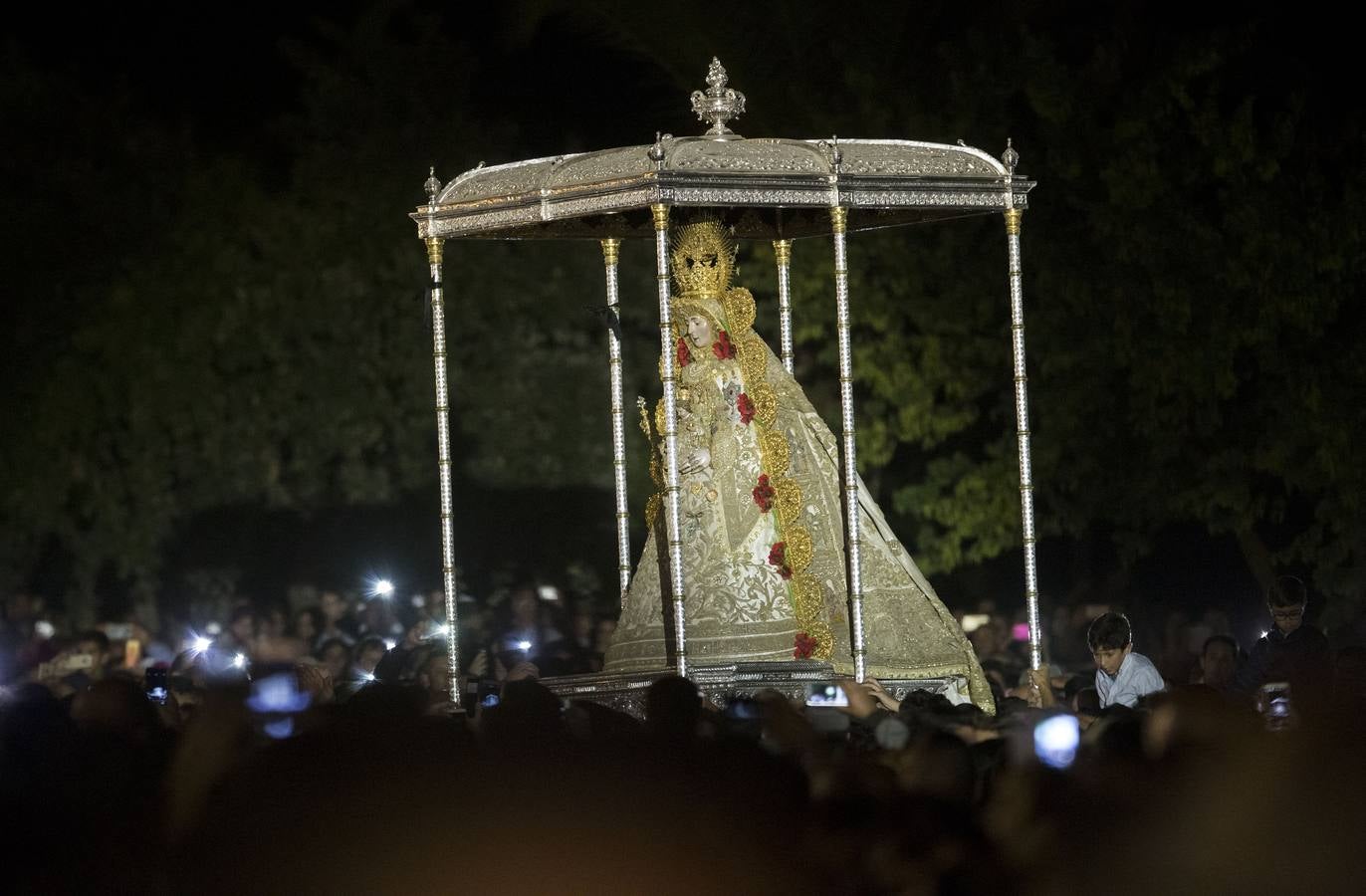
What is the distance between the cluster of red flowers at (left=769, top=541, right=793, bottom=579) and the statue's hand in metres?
0.61

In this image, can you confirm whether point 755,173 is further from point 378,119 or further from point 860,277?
point 378,119

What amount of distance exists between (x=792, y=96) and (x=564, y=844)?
16339 millimetres

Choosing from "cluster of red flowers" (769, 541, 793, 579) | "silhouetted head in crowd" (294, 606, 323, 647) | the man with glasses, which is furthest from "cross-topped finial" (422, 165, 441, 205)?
"silhouetted head in crowd" (294, 606, 323, 647)

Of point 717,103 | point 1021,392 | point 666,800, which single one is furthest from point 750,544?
point 666,800

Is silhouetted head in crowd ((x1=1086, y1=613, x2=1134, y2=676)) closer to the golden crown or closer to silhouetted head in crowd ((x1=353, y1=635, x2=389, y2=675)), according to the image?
the golden crown

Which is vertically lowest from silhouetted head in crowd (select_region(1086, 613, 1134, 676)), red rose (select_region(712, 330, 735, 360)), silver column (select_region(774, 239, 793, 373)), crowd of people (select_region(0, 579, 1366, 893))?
crowd of people (select_region(0, 579, 1366, 893))

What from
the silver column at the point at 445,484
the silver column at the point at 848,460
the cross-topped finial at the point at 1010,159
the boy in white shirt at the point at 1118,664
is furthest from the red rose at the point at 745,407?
the boy in white shirt at the point at 1118,664

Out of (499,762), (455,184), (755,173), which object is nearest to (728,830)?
(499,762)

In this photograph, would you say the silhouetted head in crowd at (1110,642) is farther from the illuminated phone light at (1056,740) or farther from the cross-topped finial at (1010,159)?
the cross-topped finial at (1010,159)

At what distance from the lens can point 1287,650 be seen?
1064cm

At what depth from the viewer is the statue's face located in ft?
47.9

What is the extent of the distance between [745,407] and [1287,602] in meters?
4.06

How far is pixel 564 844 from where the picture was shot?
22.8 feet

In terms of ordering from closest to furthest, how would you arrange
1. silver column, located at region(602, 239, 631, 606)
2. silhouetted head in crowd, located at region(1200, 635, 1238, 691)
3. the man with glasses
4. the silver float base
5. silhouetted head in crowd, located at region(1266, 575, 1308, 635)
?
the man with glasses
silhouetted head in crowd, located at region(1266, 575, 1308, 635)
silhouetted head in crowd, located at region(1200, 635, 1238, 691)
the silver float base
silver column, located at region(602, 239, 631, 606)
